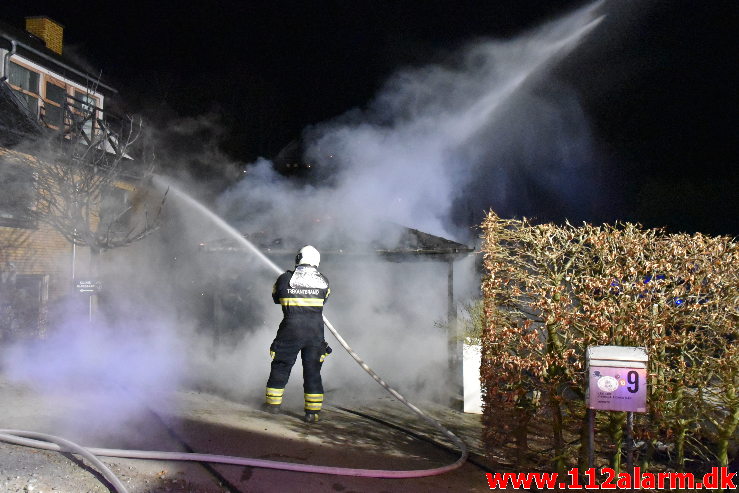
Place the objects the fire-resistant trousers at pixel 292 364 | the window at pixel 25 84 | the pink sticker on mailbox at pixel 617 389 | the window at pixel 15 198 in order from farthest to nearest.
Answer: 1. the window at pixel 25 84
2. the window at pixel 15 198
3. the fire-resistant trousers at pixel 292 364
4. the pink sticker on mailbox at pixel 617 389

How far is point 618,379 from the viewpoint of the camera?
121 inches

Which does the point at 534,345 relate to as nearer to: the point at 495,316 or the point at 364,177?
the point at 495,316

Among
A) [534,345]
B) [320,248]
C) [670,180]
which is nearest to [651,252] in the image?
[534,345]

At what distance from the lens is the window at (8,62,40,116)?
37.2 feet

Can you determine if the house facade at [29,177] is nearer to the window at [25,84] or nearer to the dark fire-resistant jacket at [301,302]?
the window at [25,84]

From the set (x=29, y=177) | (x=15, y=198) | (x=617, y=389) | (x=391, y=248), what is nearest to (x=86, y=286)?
(x=29, y=177)

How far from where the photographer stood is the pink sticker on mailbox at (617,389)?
3031mm

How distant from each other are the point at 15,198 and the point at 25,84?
10.8ft

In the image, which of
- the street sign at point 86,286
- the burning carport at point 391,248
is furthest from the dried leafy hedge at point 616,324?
the street sign at point 86,286

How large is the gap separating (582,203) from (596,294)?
18.6 meters

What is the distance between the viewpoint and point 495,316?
3977 millimetres

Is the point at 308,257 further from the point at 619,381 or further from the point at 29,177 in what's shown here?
the point at 29,177

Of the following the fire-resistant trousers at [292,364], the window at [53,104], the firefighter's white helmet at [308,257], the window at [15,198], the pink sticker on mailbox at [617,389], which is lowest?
the fire-resistant trousers at [292,364]

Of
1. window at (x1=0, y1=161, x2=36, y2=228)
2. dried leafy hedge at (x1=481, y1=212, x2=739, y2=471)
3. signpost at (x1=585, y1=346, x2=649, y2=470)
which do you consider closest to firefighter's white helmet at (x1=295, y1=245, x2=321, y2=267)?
dried leafy hedge at (x1=481, y1=212, x2=739, y2=471)
